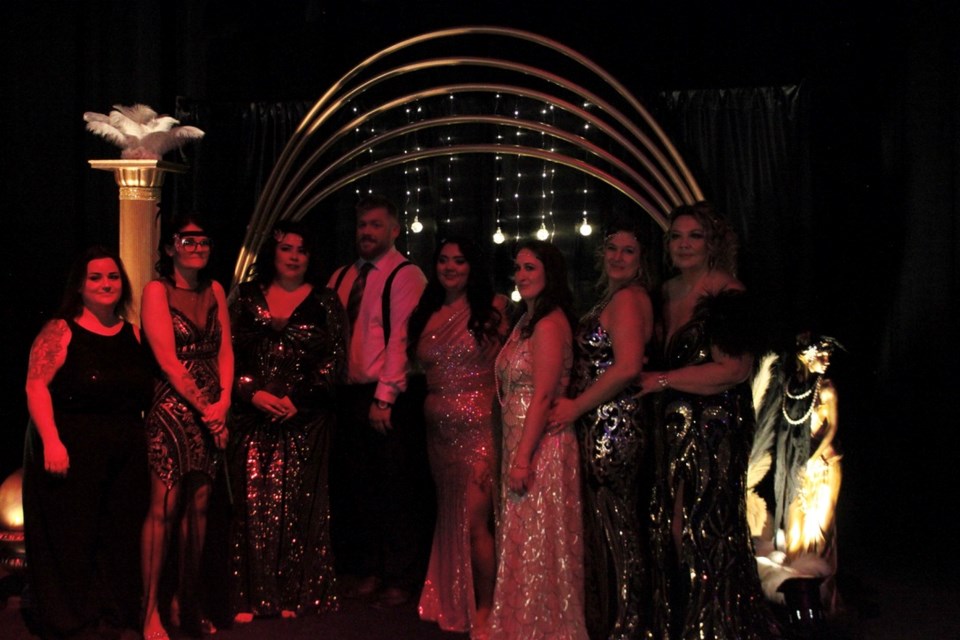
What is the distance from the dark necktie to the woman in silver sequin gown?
1.28 metres

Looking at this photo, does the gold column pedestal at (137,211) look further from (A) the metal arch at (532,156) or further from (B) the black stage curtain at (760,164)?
(B) the black stage curtain at (760,164)

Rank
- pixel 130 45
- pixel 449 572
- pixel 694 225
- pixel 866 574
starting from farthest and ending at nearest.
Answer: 1. pixel 130 45
2. pixel 866 574
3. pixel 449 572
4. pixel 694 225

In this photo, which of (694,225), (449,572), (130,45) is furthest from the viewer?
(130,45)

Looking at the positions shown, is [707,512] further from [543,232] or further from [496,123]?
[543,232]

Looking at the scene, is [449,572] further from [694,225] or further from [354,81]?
[354,81]

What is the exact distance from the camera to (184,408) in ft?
14.2

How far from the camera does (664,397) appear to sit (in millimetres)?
3930

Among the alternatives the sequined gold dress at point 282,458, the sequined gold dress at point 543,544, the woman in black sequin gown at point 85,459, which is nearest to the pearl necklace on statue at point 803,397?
the sequined gold dress at point 543,544

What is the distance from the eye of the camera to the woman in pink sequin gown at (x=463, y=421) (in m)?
4.40

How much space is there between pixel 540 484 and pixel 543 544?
21cm

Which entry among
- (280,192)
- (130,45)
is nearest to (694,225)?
(280,192)

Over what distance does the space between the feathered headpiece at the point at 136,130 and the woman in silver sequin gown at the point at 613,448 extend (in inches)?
97.0

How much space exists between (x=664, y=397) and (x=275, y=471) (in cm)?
168

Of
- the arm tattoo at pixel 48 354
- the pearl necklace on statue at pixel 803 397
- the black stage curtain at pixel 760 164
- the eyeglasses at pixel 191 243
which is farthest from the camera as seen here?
the black stage curtain at pixel 760 164
